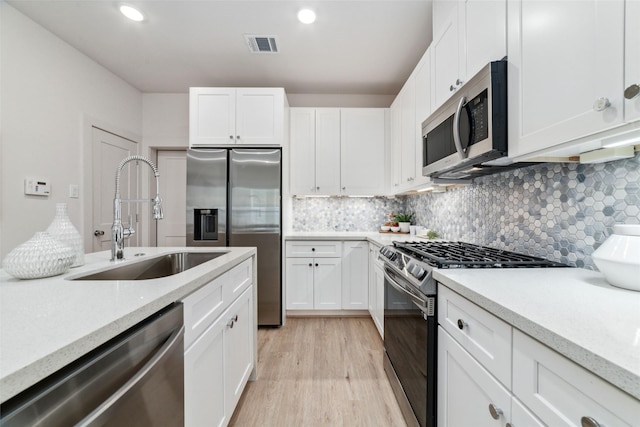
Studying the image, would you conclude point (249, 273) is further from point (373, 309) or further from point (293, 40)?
point (293, 40)

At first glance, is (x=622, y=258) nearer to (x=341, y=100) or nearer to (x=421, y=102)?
(x=421, y=102)

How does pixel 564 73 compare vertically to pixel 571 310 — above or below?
above

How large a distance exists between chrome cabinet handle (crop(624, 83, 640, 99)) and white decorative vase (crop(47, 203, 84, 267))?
1876mm

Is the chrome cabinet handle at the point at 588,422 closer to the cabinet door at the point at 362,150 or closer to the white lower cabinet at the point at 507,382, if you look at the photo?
the white lower cabinet at the point at 507,382

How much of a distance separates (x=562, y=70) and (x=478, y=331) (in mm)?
901

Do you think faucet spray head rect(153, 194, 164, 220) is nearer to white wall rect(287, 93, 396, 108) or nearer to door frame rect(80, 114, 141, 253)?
door frame rect(80, 114, 141, 253)

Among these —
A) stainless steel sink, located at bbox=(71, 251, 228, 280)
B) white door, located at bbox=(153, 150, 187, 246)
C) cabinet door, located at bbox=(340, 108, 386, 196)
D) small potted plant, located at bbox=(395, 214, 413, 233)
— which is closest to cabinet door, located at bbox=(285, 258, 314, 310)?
cabinet door, located at bbox=(340, 108, 386, 196)

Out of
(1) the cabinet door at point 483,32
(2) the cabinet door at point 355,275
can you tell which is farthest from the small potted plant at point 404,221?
(1) the cabinet door at point 483,32

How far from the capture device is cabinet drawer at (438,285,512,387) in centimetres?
75

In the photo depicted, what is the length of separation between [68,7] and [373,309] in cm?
368

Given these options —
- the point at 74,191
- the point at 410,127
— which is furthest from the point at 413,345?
the point at 74,191

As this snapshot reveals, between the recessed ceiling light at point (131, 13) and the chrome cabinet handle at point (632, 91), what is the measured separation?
294 centimetres

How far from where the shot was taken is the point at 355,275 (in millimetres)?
2922

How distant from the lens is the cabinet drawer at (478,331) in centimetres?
75
